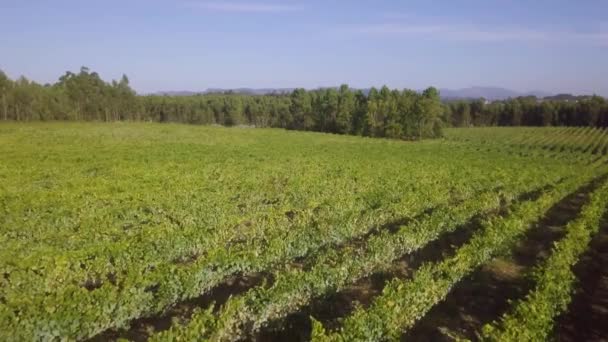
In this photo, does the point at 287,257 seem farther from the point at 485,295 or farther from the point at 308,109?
the point at 308,109

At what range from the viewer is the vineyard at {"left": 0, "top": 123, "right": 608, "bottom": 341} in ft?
33.1

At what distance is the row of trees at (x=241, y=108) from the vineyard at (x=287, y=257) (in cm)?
5819

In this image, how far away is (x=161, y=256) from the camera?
47.0 feet

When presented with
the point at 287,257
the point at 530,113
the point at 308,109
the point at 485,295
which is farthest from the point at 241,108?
the point at 485,295

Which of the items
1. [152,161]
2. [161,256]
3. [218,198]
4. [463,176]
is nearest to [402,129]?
[463,176]

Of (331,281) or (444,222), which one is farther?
(444,222)

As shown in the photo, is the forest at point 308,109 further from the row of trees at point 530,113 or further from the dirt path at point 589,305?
the dirt path at point 589,305

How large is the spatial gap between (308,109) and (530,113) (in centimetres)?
6890

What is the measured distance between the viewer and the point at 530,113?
127 m

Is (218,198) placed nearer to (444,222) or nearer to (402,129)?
(444,222)

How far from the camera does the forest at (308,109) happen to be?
290 feet

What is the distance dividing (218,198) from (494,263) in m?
13.5

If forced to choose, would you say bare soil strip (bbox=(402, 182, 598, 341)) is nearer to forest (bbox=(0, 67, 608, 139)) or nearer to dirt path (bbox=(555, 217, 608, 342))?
dirt path (bbox=(555, 217, 608, 342))

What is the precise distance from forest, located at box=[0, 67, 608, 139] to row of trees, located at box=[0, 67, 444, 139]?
0.60ft
